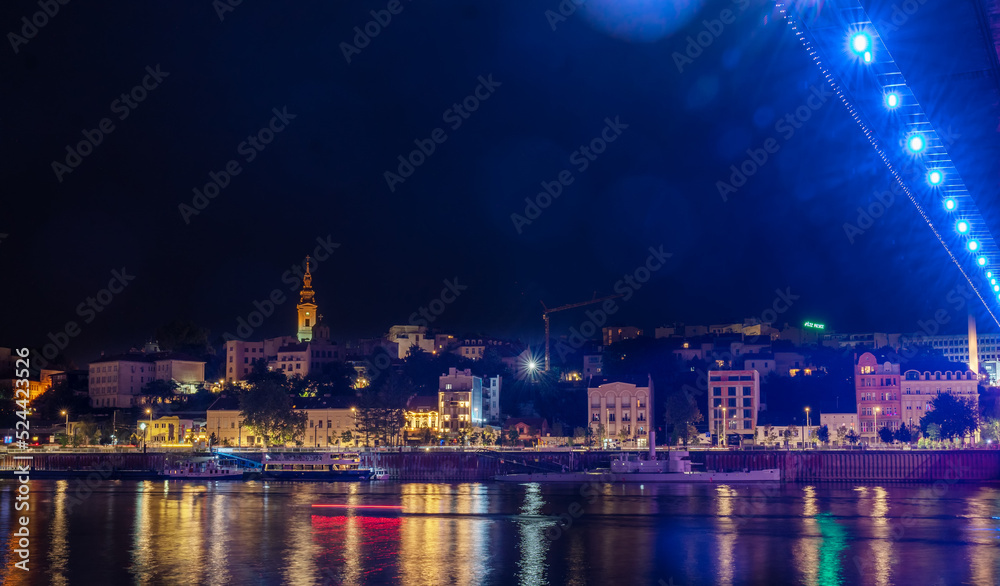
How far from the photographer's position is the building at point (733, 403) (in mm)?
79500

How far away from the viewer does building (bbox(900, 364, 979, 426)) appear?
77.6 metres

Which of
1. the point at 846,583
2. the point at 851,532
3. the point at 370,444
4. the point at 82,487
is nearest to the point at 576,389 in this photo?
the point at 370,444

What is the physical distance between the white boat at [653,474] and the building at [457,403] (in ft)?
54.9

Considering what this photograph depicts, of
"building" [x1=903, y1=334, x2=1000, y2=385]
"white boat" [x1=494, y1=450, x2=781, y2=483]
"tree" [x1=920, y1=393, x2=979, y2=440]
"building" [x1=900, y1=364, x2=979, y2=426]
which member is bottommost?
"white boat" [x1=494, y1=450, x2=781, y2=483]

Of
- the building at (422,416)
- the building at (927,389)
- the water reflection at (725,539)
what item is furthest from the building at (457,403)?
the building at (927,389)

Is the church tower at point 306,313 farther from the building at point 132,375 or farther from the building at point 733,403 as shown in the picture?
the building at point 733,403

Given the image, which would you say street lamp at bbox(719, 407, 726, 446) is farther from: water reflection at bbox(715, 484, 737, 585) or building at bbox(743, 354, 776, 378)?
water reflection at bbox(715, 484, 737, 585)

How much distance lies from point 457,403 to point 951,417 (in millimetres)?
38531

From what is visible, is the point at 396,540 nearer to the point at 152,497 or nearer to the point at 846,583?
the point at 846,583

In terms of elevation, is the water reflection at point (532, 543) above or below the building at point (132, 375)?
below

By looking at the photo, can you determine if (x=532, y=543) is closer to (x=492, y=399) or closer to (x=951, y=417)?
(x=951, y=417)

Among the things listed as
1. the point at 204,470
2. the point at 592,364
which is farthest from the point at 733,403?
the point at 204,470

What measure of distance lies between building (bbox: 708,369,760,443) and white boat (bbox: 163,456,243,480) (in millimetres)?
38645

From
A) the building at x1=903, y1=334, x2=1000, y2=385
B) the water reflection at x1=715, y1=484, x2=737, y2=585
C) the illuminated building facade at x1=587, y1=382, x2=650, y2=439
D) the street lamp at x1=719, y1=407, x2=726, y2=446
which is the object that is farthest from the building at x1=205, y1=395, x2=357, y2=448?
the building at x1=903, y1=334, x2=1000, y2=385
